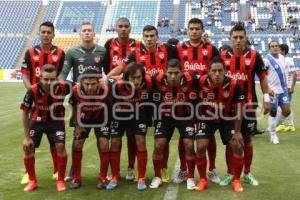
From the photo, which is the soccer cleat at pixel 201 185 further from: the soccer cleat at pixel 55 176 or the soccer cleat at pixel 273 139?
the soccer cleat at pixel 273 139

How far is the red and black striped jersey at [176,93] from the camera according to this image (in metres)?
5.59

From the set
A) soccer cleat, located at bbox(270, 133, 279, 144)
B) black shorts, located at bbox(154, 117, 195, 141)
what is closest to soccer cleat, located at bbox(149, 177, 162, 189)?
black shorts, located at bbox(154, 117, 195, 141)

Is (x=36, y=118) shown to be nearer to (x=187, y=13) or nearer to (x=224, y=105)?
(x=224, y=105)

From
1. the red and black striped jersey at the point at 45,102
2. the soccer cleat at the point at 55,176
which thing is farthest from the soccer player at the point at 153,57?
the soccer cleat at the point at 55,176

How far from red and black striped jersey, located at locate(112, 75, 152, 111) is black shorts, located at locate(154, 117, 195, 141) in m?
0.32

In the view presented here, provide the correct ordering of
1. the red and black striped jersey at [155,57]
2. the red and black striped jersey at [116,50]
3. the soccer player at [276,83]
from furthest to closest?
the soccer player at [276,83], the red and black striped jersey at [116,50], the red and black striped jersey at [155,57]

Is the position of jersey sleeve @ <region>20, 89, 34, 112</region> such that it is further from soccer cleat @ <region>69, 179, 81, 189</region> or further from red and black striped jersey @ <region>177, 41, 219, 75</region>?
red and black striped jersey @ <region>177, 41, 219, 75</region>

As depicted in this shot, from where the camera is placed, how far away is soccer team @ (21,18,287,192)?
219 inches

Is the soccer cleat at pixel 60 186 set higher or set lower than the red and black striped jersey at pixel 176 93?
lower

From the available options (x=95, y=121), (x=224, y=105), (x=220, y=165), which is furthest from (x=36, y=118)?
(x=220, y=165)

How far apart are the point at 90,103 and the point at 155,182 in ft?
4.12

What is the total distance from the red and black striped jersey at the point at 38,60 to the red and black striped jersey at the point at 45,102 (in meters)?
0.65

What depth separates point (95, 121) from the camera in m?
5.71

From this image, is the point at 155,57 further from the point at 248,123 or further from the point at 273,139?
the point at 273,139
